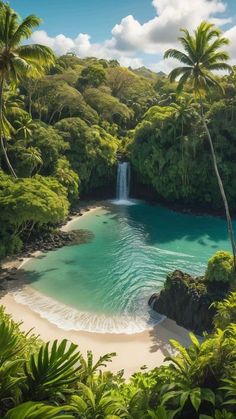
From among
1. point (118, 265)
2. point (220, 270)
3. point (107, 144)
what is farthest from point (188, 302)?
point (107, 144)

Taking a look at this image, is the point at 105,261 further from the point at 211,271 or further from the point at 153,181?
the point at 153,181

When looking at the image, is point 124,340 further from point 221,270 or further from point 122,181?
point 122,181

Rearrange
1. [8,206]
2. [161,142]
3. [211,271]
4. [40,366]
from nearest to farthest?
[40,366] < [211,271] < [8,206] < [161,142]

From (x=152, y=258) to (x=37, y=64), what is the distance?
16.4m

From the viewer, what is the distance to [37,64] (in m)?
23.8

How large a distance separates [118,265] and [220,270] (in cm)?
891

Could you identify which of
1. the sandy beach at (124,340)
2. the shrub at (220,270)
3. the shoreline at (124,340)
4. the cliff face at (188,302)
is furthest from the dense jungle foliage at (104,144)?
the shrub at (220,270)

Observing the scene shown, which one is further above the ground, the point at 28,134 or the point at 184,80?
the point at 184,80

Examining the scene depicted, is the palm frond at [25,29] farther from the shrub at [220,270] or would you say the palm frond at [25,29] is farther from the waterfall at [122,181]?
the waterfall at [122,181]

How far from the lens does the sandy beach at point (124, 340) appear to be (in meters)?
16.5

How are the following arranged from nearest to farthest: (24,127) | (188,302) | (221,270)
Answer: (188,302) < (221,270) < (24,127)

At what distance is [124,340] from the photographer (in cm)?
1814

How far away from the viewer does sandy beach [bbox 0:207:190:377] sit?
651 inches

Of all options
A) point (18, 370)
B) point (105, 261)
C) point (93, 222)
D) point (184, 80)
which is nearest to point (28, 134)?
point (93, 222)
